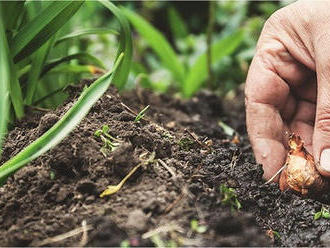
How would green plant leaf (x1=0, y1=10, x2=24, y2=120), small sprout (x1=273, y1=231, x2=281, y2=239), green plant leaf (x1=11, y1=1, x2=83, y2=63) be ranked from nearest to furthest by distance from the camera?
small sprout (x1=273, y1=231, x2=281, y2=239), green plant leaf (x1=0, y1=10, x2=24, y2=120), green plant leaf (x1=11, y1=1, x2=83, y2=63)

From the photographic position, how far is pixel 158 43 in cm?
300

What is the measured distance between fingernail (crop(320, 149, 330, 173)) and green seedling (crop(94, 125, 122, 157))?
0.64m

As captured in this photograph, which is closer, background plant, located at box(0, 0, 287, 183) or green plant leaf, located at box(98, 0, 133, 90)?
background plant, located at box(0, 0, 287, 183)

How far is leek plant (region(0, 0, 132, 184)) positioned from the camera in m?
1.29

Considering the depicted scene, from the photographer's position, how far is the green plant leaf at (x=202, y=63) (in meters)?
3.02

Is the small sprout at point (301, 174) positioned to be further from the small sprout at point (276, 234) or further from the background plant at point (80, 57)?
the background plant at point (80, 57)

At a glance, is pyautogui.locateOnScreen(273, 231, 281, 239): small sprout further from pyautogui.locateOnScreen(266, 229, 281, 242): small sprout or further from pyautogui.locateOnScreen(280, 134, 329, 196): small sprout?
pyautogui.locateOnScreen(280, 134, 329, 196): small sprout

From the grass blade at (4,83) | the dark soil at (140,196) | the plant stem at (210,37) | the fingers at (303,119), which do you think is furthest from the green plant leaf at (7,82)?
the plant stem at (210,37)

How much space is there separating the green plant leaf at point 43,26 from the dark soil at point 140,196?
271 millimetres

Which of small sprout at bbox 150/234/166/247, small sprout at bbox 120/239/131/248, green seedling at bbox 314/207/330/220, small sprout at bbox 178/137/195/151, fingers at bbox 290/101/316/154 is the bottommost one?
fingers at bbox 290/101/316/154

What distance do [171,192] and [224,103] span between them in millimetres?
1680

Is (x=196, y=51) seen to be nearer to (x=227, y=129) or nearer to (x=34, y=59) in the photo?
(x=227, y=129)

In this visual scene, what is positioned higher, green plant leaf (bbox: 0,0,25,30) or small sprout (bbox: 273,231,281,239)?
green plant leaf (bbox: 0,0,25,30)

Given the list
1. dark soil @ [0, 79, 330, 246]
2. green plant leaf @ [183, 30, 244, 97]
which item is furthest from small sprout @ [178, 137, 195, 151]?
green plant leaf @ [183, 30, 244, 97]
